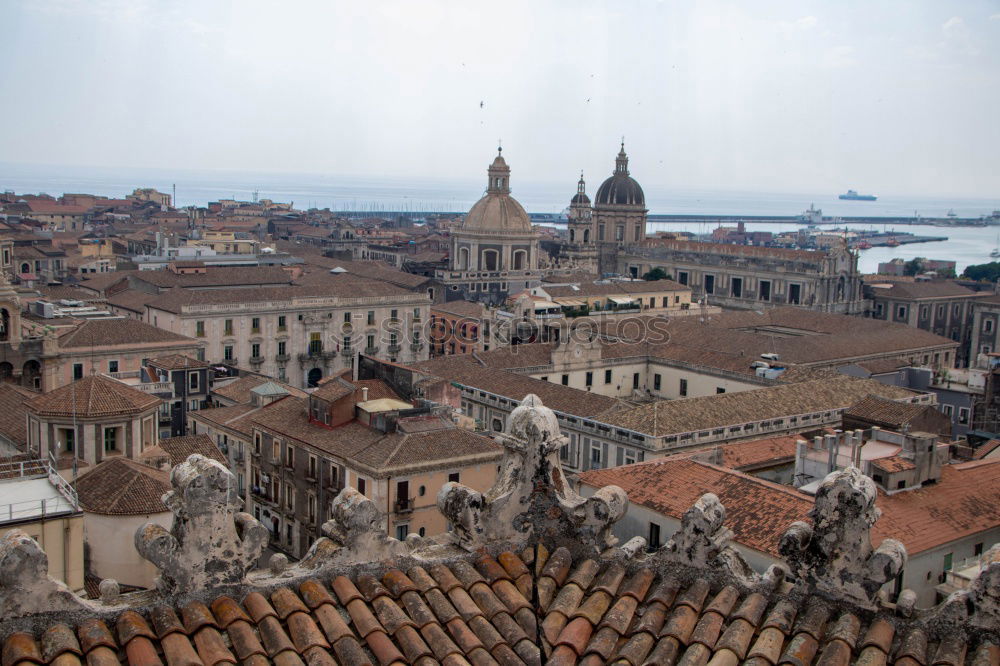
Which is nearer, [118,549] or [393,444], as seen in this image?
[118,549]

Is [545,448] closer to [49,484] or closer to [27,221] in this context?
[49,484]

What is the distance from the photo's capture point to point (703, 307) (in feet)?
214

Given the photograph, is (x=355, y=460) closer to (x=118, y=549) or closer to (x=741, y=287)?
(x=118, y=549)

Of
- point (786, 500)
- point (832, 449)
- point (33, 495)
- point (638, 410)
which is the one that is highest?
point (33, 495)

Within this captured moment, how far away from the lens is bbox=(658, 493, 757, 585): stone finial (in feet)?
20.1

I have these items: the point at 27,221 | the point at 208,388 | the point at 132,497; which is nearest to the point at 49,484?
the point at 132,497

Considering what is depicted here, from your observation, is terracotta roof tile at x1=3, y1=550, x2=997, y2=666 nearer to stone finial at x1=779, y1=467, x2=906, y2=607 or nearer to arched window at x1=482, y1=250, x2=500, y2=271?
stone finial at x1=779, y1=467, x2=906, y2=607

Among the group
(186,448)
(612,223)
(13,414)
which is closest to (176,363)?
(13,414)

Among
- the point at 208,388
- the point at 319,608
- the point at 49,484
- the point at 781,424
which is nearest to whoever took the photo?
the point at 319,608

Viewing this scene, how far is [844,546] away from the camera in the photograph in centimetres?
571

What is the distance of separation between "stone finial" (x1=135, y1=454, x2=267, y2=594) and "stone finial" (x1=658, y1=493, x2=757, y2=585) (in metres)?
2.38

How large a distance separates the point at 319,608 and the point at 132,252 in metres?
84.3

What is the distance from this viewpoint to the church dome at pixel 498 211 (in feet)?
243

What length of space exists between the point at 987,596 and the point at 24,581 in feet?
14.9
